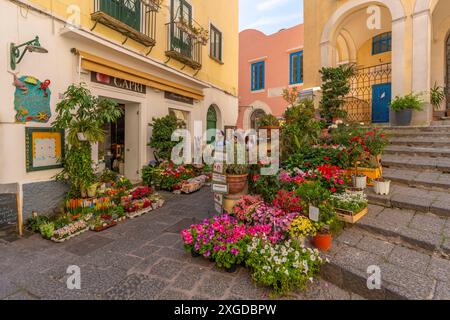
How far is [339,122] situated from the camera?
679cm

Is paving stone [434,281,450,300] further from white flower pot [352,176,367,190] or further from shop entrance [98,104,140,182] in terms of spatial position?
shop entrance [98,104,140,182]

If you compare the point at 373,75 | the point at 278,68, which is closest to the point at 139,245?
the point at 373,75

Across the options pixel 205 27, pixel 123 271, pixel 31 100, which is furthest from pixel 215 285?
pixel 205 27

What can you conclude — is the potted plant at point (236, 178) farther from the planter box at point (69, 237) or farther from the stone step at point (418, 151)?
the stone step at point (418, 151)

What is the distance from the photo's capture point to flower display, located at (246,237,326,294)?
2.40m

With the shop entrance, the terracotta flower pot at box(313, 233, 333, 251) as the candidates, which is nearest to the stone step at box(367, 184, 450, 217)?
the terracotta flower pot at box(313, 233, 333, 251)

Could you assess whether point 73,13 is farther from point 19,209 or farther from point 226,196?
point 226,196

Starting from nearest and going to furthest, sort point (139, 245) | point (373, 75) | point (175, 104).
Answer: point (139, 245) → point (175, 104) → point (373, 75)

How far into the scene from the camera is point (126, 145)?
7438 mm

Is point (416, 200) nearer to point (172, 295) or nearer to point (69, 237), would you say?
point (172, 295)

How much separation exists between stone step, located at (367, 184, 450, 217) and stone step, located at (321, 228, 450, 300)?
0.93m

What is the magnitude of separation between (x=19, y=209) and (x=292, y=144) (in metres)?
5.41

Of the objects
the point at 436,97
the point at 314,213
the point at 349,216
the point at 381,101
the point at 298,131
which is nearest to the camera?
the point at 314,213

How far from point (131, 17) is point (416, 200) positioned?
297 inches
